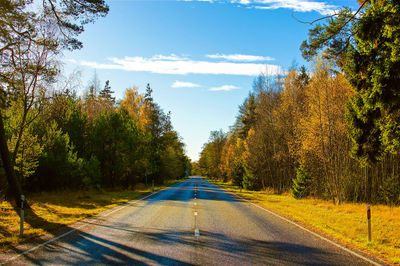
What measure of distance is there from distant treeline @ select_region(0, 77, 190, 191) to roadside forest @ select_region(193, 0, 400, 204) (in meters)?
14.9

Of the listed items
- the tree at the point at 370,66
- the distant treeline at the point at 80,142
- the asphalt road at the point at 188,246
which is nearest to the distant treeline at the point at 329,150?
the tree at the point at 370,66

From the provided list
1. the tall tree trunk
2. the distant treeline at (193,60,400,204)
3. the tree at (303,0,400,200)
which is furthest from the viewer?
the distant treeline at (193,60,400,204)

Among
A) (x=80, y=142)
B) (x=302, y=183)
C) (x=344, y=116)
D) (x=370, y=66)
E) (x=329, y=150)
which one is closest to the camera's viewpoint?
(x=370, y=66)

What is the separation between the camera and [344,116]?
17141 mm

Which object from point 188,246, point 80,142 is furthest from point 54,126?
point 188,246

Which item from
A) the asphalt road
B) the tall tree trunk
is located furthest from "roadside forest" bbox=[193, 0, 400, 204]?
the tall tree trunk

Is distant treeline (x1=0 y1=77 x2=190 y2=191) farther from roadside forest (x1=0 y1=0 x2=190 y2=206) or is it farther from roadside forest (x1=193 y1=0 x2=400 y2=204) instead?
roadside forest (x1=193 y1=0 x2=400 y2=204)

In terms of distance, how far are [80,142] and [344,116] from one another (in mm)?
26140

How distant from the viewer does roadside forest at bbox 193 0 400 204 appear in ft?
37.6

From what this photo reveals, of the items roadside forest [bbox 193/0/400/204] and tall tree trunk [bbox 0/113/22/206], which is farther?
tall tree trunk [bbox 0/113/22/206]

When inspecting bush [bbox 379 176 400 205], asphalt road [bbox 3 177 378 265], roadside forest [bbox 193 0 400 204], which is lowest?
asphalt road [bbox 3 177 378 265]

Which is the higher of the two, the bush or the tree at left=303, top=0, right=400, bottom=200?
the tree at left=303, top=0, right=400, bottom=200

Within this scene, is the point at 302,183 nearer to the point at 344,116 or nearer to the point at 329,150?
the point at 329,150

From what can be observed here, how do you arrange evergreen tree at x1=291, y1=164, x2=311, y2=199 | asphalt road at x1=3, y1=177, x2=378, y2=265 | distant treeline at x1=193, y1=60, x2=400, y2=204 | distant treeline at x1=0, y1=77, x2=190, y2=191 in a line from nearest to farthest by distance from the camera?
asphalt road at x1=3, y1=177, x2=378, y2=265 → distant treeline at x1=0, y1=77, x2=190, y2=191 → distant treeline at x1=193, y1=60, x2=400, y2=204 → evergreen tree at x1=291, y1=164, x2=311, y2=199
